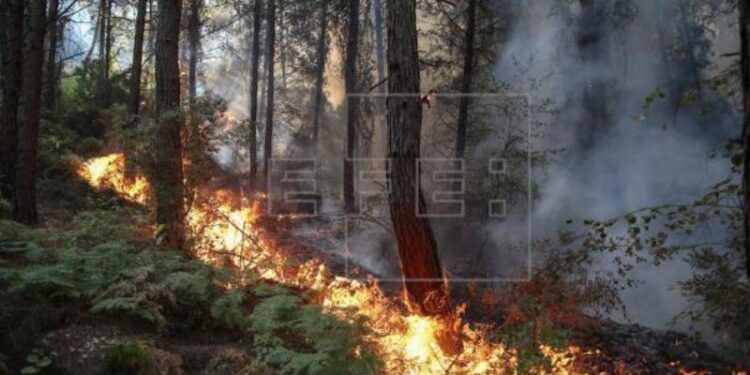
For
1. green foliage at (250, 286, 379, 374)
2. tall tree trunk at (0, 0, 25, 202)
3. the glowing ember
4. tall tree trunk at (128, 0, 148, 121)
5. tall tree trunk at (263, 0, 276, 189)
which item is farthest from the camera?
tall tree trunk at (263, 0, 276, 189)

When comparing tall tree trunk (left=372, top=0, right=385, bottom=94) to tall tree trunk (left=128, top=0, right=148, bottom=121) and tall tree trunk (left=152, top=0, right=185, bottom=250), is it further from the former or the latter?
tall tree trunk (left=152, top=0, right=185, bottom=250)

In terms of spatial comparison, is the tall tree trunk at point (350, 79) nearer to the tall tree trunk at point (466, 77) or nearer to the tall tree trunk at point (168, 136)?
the tall tree trunk at point (466, 77)

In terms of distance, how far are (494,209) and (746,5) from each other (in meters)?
13.0

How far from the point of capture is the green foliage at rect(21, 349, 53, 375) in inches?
171

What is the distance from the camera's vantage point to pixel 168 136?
867 centimetres

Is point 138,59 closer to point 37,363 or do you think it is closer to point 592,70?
point 37,363

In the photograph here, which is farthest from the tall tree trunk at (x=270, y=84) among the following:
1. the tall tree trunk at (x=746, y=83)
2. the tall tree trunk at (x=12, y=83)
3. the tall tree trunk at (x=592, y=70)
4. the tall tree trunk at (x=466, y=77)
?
the tall tree trunk at (x=746, y=83)

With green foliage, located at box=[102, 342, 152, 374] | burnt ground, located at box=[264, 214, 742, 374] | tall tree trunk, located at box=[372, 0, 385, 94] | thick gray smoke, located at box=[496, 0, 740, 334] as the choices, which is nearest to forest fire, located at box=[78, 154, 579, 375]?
burnt ground, located at box=[264, 214, 742, 374]

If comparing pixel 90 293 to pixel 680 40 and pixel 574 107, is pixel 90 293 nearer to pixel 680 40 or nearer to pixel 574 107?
pixel 574 107

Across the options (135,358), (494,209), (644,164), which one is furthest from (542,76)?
(135,358)

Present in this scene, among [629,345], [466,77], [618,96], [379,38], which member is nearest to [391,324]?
[629,345]

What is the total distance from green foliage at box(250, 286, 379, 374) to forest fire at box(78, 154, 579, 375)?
30 centimetres

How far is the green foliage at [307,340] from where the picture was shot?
16.4 feet

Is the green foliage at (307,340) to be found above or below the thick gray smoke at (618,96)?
below
